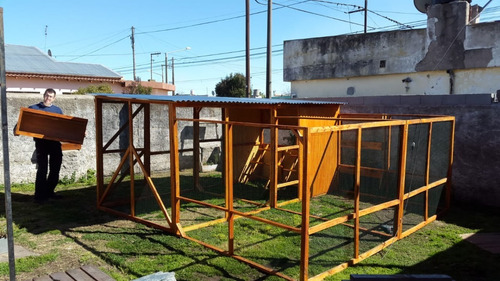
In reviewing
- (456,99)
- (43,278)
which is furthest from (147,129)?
(456,99)

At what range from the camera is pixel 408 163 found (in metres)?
6.30

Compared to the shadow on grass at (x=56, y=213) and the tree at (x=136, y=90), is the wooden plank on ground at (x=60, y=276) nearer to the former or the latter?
the shadow on grass at (x=56, y=213)

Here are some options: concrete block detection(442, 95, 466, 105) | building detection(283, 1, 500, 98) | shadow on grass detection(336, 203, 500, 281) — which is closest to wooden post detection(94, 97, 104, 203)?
shadow on grass detection(336, 203, 500, 281)

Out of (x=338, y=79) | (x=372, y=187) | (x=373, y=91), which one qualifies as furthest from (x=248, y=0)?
(x=372, y=187)

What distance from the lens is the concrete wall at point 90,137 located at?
7910 millimetres

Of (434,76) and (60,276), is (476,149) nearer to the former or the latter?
(60,276)

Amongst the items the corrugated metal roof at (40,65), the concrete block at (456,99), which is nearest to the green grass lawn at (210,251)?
the concrete block at (456,99)

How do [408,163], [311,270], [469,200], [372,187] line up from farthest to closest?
[372,187], [469,200], [408,163], [311,270]

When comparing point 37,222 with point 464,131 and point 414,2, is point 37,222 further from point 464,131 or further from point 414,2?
point 414,2

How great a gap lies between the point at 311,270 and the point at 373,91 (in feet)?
45.8

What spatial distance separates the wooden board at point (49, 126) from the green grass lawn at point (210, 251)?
4.13 feet

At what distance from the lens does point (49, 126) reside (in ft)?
21.1

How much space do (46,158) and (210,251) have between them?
377 centimetres

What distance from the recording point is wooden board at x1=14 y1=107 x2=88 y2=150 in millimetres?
6160
